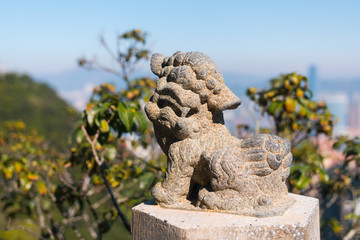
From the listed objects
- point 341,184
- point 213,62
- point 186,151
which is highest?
point 213,62

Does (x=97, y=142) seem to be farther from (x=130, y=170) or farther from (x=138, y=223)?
(x=138, y=223)

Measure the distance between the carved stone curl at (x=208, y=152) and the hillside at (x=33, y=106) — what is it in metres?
12.6

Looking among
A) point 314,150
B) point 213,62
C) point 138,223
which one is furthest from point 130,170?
point 314,150

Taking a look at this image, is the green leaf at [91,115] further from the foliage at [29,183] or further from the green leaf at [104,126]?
the foliage at [29,183]

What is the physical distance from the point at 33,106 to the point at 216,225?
61.7 ft

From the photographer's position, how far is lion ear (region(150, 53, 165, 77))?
9.13 feet

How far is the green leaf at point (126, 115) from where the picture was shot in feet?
10.9

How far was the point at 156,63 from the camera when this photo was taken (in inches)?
110

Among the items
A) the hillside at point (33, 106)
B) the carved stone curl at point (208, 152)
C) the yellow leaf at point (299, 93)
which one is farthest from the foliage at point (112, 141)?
the hillside at point (33, 106)

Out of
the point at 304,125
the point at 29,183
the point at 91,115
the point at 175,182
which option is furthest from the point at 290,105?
the point at 29,183

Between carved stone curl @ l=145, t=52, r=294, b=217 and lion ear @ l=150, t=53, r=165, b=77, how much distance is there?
0.09 m

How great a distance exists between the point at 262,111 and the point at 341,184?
140 cm

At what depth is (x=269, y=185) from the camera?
2.46 meters

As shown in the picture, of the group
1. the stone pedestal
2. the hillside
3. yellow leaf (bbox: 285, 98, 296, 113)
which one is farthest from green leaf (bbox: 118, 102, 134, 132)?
the hillside
